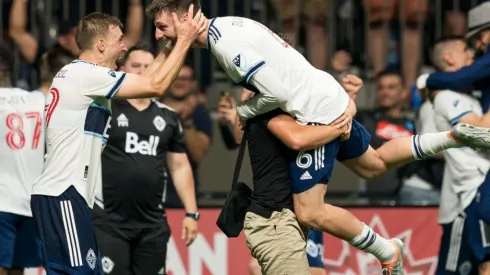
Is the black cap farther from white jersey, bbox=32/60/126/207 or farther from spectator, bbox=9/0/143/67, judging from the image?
white jersey, bbox=32/60/126/207

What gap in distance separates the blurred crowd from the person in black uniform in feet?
6.13

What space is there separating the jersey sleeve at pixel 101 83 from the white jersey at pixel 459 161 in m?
3.37

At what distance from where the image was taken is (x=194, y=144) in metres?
11.5

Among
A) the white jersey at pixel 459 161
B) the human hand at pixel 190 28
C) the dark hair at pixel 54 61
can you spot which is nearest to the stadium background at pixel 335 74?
the white jersey at pixel 459 161

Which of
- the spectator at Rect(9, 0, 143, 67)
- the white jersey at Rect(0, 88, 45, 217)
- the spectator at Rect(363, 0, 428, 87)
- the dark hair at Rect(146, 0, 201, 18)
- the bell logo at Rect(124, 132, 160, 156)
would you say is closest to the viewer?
the dark hair at Rect(146, 0, 201, 18)

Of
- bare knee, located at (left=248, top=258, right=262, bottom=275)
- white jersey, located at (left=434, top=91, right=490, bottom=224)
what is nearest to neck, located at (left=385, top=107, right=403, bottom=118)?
white jersey, located at (left=434, top=91, right=490, bottom=224)

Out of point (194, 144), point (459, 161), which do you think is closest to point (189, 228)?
point (194, 144)

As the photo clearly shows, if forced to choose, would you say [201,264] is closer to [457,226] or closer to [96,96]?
[457,226]

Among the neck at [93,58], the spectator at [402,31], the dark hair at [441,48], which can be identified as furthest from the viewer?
the spectator at [402,31]

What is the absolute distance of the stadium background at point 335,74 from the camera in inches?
434

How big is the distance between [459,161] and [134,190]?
278 centimetres

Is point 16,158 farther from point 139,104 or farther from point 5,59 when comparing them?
point 139,104

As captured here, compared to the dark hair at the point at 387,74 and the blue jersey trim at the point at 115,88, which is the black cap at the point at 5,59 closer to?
the blue jersey trim at the point at 115,88

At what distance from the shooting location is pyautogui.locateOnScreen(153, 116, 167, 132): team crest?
9.57 metres
